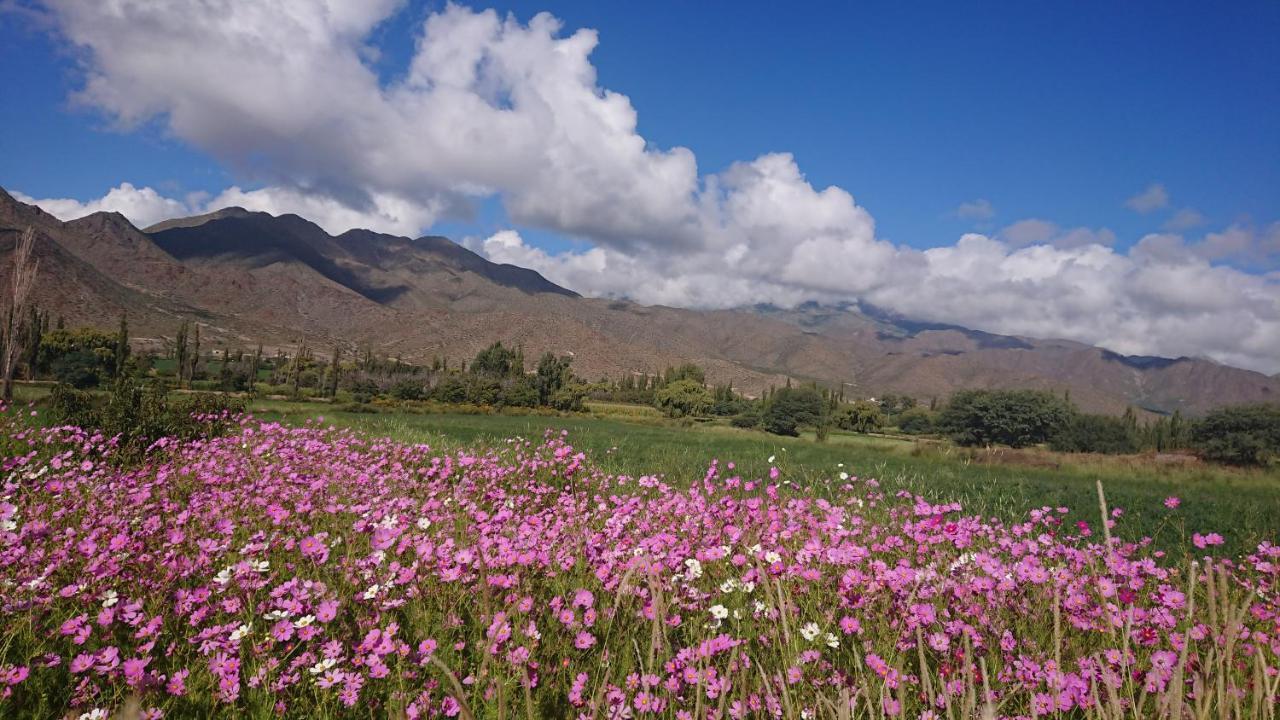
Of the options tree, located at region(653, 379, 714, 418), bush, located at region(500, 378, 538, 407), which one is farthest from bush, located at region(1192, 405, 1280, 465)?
bush, located at region(500, 378, 538, 407)

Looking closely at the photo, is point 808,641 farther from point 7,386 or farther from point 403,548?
point 7,386

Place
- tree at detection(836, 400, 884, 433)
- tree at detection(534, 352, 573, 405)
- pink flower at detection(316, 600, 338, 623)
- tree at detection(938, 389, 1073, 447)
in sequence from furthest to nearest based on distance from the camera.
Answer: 1. tree at detection(836, 400, 884, 433)
2. tree at detection(938, 389, 1073, 447)
3. tree at detection(534, 352, 573, 405)
4. pink flower at detection(316, 600, 338, 623)

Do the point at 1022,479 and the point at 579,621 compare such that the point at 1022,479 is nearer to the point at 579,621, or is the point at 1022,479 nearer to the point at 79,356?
the point at 579,621

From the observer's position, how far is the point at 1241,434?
192ft

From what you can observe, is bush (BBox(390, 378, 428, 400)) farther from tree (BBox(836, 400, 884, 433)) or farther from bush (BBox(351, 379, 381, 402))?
tree (BBox(836, 400, 884, 433))

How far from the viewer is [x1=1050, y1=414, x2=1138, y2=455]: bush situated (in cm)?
7931

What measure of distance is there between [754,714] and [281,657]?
2119 mm

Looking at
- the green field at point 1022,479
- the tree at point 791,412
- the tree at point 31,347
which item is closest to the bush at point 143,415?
the green field at point 1022,479

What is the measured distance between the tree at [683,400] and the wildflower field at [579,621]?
81704mm

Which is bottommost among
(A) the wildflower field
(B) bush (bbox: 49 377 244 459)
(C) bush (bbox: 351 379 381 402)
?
(C) bush (bbox: 351 379 381 402)

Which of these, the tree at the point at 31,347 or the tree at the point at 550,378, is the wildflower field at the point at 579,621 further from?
the tree at the point at 550,378

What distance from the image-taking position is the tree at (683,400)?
291 feet

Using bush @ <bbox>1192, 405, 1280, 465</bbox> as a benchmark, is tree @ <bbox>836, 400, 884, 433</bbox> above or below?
below

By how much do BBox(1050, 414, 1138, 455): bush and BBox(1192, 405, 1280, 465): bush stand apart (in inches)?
569
